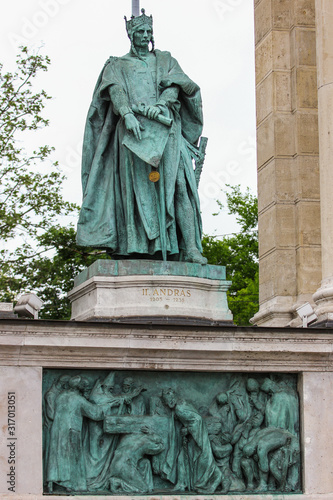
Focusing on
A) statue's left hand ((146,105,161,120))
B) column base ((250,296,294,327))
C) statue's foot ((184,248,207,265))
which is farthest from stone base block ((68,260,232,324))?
column base ((250,296,294,327))

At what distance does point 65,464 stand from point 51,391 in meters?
0.98

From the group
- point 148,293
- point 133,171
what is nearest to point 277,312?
point 133,171

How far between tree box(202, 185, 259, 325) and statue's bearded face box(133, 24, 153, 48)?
Result: 28.0 metres

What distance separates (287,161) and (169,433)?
33.2ft

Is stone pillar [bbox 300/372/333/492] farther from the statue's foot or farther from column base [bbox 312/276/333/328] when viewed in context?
the statue's foot

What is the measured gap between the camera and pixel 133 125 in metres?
20.0

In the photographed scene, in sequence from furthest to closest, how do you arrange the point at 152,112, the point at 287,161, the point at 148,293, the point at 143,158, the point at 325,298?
the point at 287,161 → the point at 325,298 → the point at 152,112 → the point at 143,158 → the point at 148,293

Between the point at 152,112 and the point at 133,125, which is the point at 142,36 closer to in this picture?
the point at 152,112

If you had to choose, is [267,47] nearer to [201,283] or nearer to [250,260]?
[201,283]

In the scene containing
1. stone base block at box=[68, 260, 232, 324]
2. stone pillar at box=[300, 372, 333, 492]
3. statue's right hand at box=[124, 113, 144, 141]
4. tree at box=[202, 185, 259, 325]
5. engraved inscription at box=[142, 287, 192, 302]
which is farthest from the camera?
tree at box=[202, 185, 259, 325]

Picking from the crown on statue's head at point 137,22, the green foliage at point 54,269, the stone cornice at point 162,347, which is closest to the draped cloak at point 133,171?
the crown on statue's head at point 137,22

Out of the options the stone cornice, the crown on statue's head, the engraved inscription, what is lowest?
the stone cornice

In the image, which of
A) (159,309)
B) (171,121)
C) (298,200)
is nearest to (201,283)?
(159,309)

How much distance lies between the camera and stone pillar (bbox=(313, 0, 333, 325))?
23.9 metres
